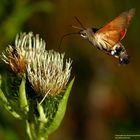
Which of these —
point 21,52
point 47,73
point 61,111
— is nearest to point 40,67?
point 47,73

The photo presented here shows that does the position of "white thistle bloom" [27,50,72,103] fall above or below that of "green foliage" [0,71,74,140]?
above

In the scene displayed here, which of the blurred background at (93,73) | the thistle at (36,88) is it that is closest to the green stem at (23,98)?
the thistle at (36,88)

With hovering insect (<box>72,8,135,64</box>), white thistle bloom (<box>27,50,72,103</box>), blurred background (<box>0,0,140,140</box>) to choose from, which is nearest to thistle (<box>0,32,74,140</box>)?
white thistle bloom (<box>27,50,72,103</box>)

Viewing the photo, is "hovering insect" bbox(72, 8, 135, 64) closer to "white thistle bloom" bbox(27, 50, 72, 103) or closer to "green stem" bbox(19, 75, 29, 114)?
"white thistle bloom" bbox(27, 50, 72, 103)

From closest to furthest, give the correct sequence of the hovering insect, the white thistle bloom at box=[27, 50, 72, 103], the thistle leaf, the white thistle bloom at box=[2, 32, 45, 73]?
1. the hovering insect
2. the thistle leaf
3. the white thistle bloom at box=[27, 50, 72, 103]
4. the white thistle bloom at box=[2, 32, 45, 73]

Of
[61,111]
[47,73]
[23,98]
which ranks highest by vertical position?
[47,73]

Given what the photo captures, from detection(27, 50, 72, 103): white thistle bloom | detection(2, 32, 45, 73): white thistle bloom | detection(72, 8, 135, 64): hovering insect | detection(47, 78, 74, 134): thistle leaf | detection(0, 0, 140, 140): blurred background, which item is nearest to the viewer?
detection(72, 8, 135, 64): hovering insect

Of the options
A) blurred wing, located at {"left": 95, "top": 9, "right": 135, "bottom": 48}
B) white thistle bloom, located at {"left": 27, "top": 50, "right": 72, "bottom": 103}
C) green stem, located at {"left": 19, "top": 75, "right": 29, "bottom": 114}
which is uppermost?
blurred wing, located at {"left": 95, "top": 9, "right": 135, "bottom": 48}

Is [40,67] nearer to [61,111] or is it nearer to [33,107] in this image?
[33,107]
